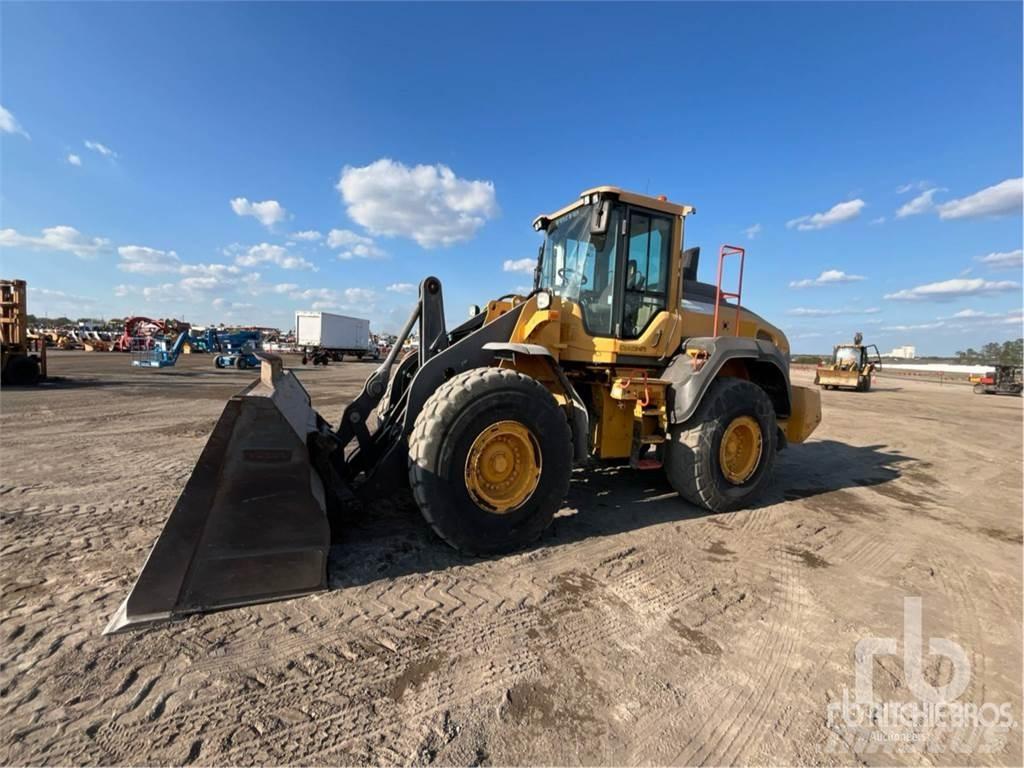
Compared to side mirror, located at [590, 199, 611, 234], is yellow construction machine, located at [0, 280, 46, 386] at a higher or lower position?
lower

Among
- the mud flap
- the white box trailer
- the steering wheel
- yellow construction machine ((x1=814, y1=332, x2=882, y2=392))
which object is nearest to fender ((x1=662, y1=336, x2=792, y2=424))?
the steering wheel

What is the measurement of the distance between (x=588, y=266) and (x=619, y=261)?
0.31 meters

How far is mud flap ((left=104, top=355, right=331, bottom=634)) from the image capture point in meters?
2.46

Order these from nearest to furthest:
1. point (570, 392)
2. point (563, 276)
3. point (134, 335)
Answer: point (570, 392)
point (563, 276)
point (134, 335)

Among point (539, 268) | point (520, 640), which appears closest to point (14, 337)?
point (539, 268)

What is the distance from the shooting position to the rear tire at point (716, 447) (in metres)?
4.47

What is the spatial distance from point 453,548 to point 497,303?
90.9 inches

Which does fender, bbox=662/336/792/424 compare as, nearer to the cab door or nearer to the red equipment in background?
the cab door

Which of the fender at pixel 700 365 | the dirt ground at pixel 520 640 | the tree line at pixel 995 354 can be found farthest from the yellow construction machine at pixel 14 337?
the tree line at pixel 995 354

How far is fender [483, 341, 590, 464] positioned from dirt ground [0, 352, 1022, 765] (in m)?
0.73

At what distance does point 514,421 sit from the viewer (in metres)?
3.46

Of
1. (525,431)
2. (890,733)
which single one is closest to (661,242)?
(525,431)

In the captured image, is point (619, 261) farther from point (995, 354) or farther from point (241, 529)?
point (995, 354)

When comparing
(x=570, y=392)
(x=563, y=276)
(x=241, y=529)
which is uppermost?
(x=563, y=276)
